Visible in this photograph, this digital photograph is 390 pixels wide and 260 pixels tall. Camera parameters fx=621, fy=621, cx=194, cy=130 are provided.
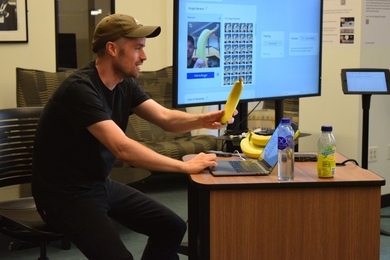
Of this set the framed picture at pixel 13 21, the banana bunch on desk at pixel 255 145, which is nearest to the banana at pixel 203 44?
the banana bunch on desk at pixel 255 145

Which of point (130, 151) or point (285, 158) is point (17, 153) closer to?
point (130, 151)

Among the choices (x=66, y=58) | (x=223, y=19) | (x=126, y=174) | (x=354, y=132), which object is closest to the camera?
(x=223, y=19)

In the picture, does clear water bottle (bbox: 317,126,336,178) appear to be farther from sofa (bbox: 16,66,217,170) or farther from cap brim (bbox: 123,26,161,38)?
sofa (bbox: 16,66,217,170)

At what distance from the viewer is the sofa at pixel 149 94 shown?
4781 millimetres

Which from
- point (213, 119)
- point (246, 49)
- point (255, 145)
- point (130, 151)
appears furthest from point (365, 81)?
point (130, 151)

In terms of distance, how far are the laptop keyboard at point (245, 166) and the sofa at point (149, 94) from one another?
227 centimetres

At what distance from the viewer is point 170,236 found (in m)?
2.73

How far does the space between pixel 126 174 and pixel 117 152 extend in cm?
161

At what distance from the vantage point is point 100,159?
2539 millimetres

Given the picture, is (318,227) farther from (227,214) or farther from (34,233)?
(34,233)

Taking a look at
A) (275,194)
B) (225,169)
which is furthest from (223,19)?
(275,194)

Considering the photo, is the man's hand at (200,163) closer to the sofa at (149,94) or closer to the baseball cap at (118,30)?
the baseball cap at (118,30)

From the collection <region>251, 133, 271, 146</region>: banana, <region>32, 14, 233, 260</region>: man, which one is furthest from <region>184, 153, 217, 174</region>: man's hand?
<region>251, 133, 271, 146</region>: banana

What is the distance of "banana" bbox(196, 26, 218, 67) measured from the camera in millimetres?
2922
